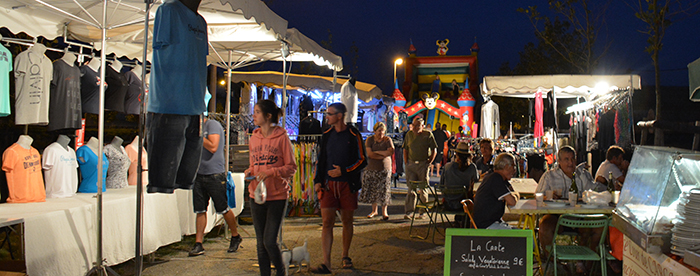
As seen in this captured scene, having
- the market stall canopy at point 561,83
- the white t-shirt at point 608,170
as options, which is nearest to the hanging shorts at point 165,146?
the white t-shirt at point 608,170

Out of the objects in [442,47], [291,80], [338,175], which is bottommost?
[338,175]

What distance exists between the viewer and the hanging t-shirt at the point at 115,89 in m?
6.26

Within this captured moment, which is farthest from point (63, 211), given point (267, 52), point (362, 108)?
point (362, 108)

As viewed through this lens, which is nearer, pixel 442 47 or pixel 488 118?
pixel 488 118

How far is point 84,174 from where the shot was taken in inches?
212

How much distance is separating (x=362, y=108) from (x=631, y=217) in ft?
47.4

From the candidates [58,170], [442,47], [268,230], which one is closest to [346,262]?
[268,230]

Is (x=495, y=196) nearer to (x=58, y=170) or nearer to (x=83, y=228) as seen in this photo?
(x=83, y=228)

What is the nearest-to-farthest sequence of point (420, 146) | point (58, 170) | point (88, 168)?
1. point (58, 170)
2. point (88, 168)
3. point (420, 146)

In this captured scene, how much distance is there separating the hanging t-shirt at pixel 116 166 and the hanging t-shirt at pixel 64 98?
0.45 metres

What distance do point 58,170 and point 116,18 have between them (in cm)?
201

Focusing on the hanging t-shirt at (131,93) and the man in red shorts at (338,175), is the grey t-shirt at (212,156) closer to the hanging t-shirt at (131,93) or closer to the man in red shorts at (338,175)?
the man in red shorts at (338,175)

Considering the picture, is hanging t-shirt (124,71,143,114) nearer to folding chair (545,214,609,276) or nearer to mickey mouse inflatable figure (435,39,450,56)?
folding chair (545,214,609,276)

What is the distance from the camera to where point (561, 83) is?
30.7ft
